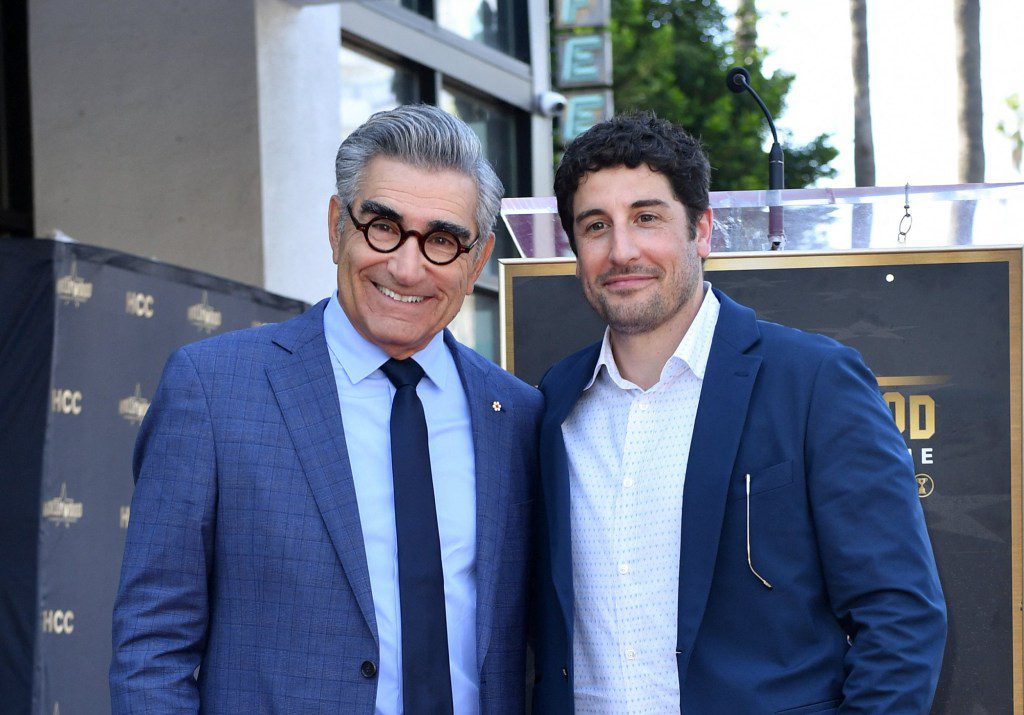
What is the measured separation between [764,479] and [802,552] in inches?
5.8

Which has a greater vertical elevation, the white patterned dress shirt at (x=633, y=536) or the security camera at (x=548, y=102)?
the security camera at (x=548, y=102)

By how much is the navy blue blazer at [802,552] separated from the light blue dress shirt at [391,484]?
20cm

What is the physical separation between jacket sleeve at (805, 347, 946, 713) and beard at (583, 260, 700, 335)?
0.34m

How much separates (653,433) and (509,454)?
1.15ft

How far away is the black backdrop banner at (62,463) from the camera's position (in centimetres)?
418

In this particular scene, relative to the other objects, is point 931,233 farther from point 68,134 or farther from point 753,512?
point 68,134

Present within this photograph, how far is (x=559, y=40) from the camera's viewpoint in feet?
42.7

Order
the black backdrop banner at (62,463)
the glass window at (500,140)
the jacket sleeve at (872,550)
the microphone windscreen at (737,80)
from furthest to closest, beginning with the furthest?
the glass window at (500,140), the black backdrop banner at (62,463), the microphone windscreen at (737,80), the jacket sleeve at (872,550)

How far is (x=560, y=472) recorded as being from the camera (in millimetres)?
2613

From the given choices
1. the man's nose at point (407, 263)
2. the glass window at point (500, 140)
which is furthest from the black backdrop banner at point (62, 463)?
the glass window at point (500, 140)

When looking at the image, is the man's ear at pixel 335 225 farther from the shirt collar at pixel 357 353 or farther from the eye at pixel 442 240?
the eye at pixel 442 240

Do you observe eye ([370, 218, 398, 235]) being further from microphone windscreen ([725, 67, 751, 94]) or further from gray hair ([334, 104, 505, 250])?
microphone windscreen ([725, 67, 751, 94])

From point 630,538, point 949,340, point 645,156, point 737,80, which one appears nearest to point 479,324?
point 737,80

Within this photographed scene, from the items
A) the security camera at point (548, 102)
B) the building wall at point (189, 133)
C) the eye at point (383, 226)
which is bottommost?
the eye at point (383, 226)
